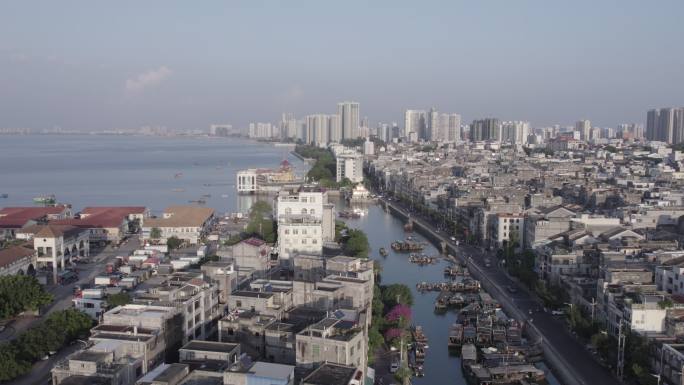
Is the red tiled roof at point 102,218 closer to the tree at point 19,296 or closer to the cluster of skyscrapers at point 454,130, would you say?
the tree at point 19,296

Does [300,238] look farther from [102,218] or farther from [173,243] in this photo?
[102,218]

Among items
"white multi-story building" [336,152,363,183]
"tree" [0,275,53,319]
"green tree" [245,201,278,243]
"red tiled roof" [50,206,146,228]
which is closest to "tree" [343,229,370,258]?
"green tree" [245,201,278,243]

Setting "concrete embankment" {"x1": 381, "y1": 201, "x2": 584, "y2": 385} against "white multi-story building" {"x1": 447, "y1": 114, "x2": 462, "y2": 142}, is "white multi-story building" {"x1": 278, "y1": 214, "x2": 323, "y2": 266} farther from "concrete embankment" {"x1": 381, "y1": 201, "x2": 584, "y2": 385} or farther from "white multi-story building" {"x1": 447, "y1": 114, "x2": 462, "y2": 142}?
"white multi-story building" {"x1": 447, "y1": 114, "x2": 462, "y2": 142}

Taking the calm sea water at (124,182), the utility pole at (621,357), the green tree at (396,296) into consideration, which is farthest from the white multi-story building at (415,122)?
the utility pole at (621,357)

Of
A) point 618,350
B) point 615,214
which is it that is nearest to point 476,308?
point 618,350

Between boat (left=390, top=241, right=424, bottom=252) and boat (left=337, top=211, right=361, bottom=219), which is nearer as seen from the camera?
boat (left=390, top=241, right=424, bottom=252)

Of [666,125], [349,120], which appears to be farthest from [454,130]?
[666,125]
